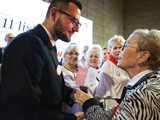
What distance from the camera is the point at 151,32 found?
1.42 metres

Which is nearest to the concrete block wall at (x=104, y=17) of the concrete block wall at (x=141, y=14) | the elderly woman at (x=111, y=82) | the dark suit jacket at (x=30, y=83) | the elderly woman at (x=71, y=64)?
the concrete block wall at (x=141, y=14)

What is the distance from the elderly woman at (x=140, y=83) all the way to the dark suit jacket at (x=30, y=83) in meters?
0.19

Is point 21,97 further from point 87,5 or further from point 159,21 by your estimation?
point 159,21

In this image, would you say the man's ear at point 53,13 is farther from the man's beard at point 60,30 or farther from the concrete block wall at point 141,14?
the concrete block wall at point 141,14

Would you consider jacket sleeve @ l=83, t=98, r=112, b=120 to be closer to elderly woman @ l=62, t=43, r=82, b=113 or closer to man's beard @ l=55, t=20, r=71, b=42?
man's beard @ l=55, t=20, r=71, b=42

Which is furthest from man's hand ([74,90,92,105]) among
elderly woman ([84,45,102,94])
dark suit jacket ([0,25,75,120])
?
elderly woman ([84,45,102,94])

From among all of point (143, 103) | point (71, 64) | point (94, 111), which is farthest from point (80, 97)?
point (71, 64)

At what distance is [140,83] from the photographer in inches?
50.1

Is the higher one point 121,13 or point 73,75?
point 121,13

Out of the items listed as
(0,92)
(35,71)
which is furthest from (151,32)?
(0,92)

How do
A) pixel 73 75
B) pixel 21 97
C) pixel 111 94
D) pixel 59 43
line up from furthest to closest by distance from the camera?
pixel 59 43
pixel 73 75
pixel 111 94
pixel 21 97

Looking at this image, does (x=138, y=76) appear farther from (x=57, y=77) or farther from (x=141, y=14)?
(x=141, y=14)

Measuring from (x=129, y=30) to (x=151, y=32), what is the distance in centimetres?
699

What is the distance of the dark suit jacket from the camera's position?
1.16 meters
